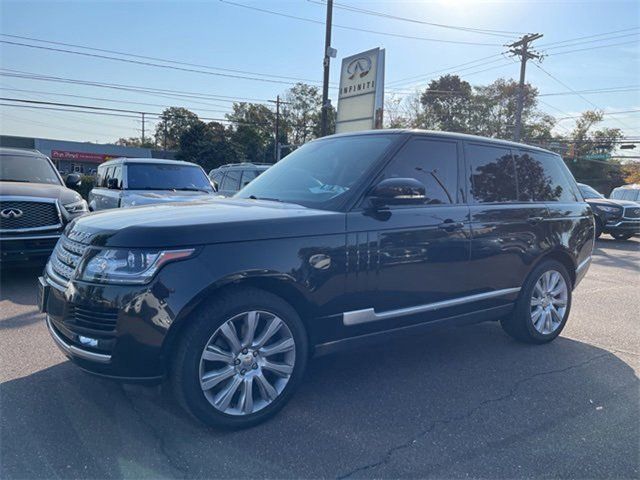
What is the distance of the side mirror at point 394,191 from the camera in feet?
10.2

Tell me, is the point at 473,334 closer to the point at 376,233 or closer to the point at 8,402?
the point at 376,233

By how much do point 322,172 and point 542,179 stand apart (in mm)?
2461

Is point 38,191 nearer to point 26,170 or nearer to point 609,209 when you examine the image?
point 26,170

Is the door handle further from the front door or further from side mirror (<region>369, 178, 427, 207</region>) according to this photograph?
side mirror (<region>369, 178, 427, 207</region>)

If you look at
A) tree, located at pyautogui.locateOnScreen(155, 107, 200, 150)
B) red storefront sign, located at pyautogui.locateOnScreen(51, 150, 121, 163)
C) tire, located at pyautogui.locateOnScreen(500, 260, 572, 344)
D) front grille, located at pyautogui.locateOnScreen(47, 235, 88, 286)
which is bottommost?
tire, located at pyautogui.locateOnScreen(500, 260, 572, 344)

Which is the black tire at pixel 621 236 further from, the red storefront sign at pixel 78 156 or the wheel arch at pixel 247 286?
the red storefront sign at pixel 78 156

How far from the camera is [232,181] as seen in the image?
501 inches

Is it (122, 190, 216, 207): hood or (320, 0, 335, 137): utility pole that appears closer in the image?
(122, 190, 216, 207): hood

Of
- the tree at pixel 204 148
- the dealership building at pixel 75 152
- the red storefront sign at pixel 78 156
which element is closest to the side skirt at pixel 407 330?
the tree at pixel 204 148

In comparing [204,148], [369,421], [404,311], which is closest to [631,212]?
[404,311]

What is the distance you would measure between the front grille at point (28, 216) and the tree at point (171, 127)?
5887 centimetres

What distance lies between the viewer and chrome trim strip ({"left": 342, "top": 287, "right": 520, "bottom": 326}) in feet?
10.4

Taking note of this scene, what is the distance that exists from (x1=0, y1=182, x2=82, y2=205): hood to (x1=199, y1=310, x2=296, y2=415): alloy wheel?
494cm

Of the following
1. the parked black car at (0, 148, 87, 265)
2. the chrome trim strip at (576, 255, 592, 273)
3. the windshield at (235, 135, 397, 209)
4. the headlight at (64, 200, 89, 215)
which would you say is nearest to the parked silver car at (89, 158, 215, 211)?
the headlight at (64, 200, 89, 215)
